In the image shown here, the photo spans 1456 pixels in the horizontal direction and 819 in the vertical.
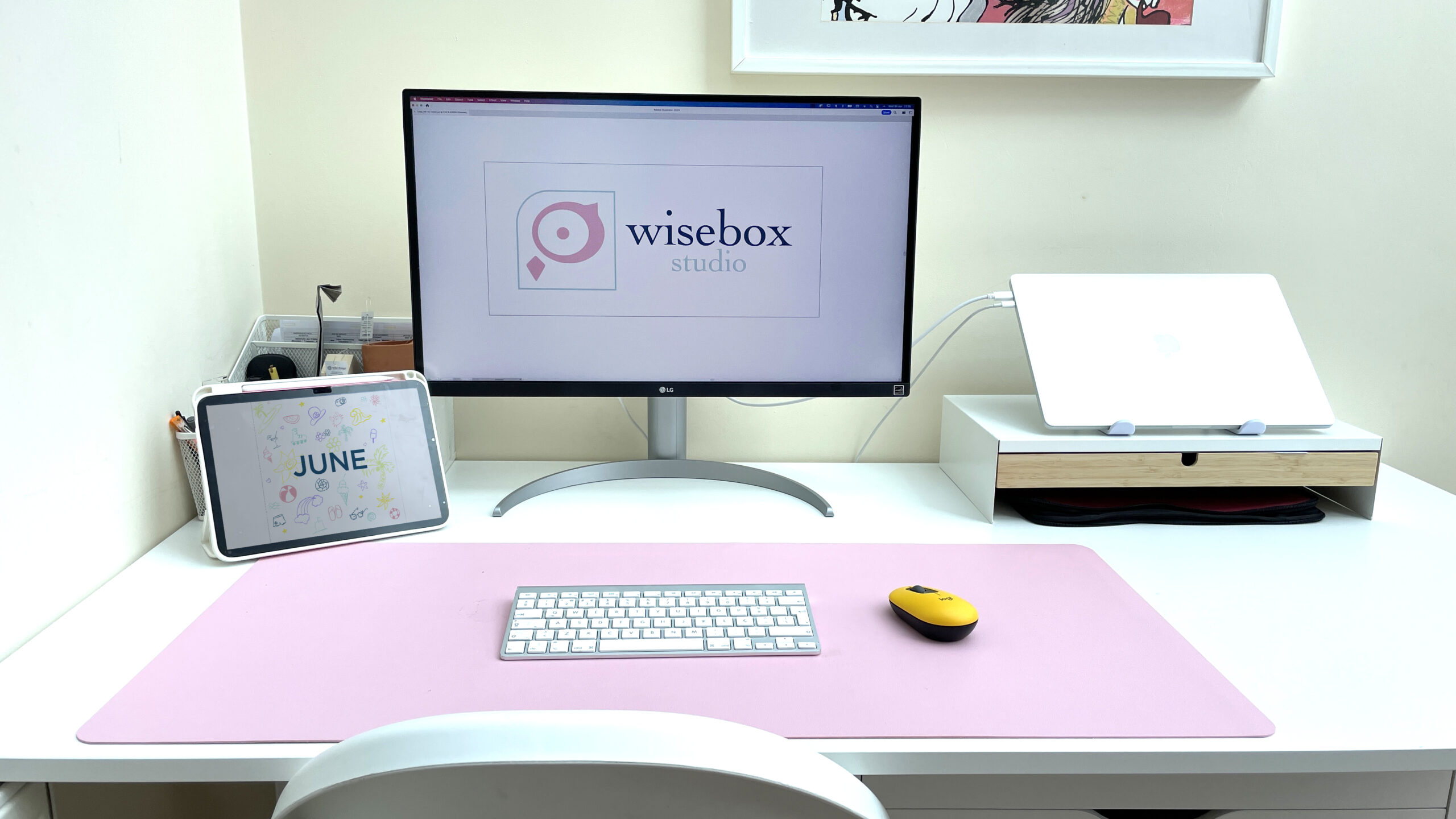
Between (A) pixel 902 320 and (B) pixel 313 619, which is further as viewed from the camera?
(A) pixel 902 320

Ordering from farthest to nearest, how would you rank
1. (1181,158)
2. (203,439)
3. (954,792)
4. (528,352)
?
(1181,158), (528,352), (203,439), (954,792)

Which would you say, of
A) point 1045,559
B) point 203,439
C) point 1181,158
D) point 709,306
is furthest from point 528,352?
point 1181,158

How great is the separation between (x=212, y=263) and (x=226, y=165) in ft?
0.49

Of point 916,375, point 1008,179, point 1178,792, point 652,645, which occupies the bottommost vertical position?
point 1178,792

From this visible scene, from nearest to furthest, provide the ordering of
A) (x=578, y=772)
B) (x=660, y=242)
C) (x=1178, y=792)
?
(x=578, y=772) → (x=1178, y=792) → (x=660, y=242)

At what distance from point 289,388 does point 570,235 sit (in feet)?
1.19

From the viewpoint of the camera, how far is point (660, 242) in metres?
1.08

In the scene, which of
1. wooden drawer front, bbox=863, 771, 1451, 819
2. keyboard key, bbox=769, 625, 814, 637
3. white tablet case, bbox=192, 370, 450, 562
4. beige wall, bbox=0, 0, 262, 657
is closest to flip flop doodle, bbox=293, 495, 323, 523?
white tablet case, bbox=192, 370, 450, 562

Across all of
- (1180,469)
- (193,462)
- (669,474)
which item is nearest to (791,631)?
(669,474)

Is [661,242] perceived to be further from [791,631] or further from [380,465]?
[791,631]

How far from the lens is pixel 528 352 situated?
3.59ft

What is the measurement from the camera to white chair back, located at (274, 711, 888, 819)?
41 cm

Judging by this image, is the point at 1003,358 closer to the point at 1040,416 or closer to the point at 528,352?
the point at 1040,416

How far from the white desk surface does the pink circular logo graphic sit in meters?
0.30
